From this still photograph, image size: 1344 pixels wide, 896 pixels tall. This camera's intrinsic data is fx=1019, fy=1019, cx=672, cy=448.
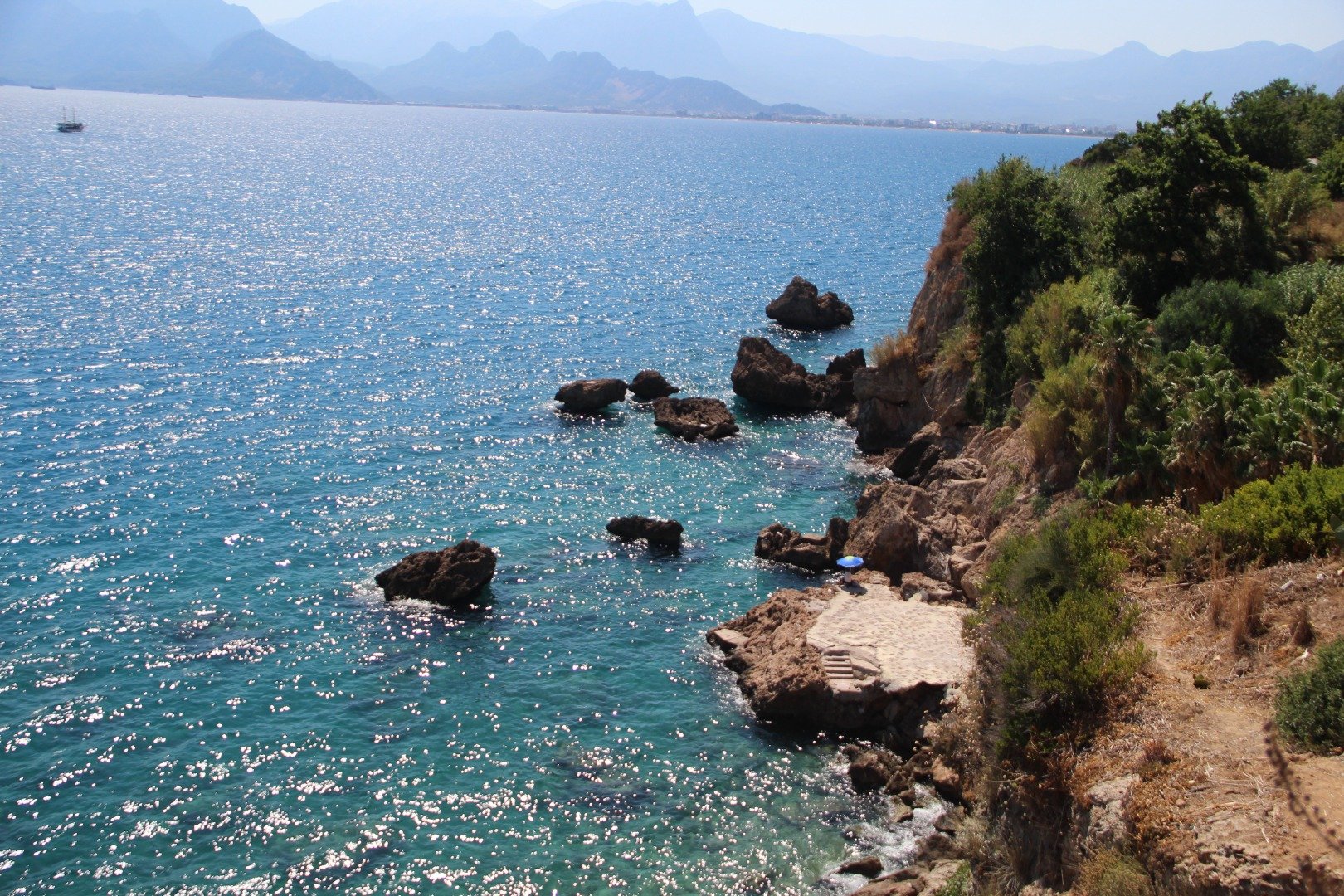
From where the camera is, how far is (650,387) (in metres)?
57.2

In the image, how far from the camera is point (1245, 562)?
23047 mm

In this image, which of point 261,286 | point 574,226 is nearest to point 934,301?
point 261,286

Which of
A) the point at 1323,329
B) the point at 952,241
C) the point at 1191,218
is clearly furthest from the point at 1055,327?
the point at 952,241

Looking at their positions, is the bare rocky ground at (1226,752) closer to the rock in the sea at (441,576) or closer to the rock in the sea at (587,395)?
the rock in the sea at (441,576)

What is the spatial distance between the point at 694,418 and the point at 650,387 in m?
5.04

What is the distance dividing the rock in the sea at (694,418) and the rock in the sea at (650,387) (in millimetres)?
2220

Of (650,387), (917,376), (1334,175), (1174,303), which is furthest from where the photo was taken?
(650,387)

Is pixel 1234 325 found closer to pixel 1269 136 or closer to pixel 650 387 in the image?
pixel 1269 136

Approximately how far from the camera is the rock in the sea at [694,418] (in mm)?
52000

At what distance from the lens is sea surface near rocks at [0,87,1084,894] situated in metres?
23.4

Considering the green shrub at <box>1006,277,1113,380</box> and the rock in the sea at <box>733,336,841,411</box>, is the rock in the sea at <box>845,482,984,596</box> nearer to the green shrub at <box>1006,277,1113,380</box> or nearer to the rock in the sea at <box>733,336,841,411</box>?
the green shrub at <box>1006,277,1113,380</box>

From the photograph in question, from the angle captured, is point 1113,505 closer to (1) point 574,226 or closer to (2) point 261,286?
(2) point 261,286

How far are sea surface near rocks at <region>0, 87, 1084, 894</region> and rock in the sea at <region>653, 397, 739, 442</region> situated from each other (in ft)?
3.54

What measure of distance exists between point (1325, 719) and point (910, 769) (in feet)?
36.2
